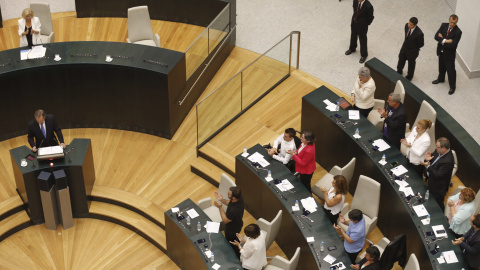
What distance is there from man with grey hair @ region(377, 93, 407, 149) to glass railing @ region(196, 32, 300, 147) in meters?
2.60

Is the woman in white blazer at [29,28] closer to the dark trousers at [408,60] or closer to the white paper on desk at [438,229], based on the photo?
the dark trousers at [408,60]

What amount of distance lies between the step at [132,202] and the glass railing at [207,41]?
7.62 ft

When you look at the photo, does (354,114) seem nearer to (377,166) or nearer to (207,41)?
(377,166)

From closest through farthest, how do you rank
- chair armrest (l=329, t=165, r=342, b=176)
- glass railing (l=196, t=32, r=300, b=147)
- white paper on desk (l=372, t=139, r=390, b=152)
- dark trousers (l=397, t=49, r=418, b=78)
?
chair armrest (l=329, t=165, r=342, b=176), white paper on desk (l=372, t=139, r=390, b=152), glass railing (l=196, t=32, r=300, b=147), dark trousers (l=397, t=49, r=418, b=78)

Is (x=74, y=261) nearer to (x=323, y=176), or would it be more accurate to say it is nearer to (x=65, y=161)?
(x=65, y=161)

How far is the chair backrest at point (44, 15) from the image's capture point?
13.2m

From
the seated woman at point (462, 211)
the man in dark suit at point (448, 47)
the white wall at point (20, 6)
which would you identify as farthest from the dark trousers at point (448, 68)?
the white wall at point (20, 6)

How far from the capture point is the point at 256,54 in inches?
545

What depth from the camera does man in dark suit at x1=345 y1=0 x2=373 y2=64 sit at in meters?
13.0

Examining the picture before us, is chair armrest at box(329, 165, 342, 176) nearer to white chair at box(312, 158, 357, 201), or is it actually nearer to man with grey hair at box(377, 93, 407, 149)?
white chair at box(312, 158, 357, 201)

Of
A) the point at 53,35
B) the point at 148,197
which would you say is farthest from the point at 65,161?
the point at 53,35

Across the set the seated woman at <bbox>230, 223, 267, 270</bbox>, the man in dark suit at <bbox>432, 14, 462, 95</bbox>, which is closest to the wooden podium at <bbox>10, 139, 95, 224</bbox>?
the seated woman at <bbox>230, 223, 267, 270</bbox>

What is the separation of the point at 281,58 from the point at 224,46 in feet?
3.79

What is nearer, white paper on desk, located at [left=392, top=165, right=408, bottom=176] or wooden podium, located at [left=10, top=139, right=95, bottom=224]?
white paper on desk, located at [left=392, top=165, right=408, bottom=176]
